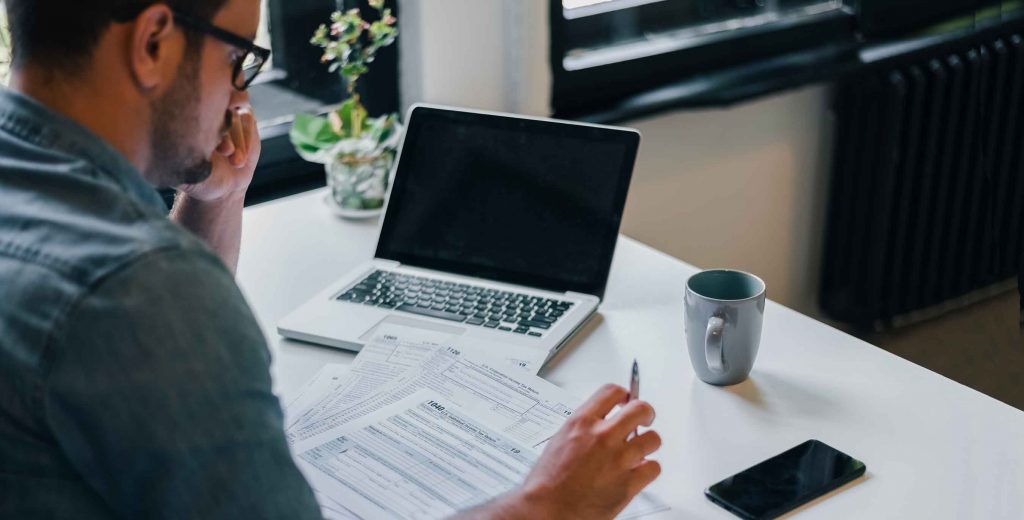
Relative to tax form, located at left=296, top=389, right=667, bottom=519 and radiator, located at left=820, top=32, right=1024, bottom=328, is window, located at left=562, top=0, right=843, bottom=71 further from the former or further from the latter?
→ tax form, located at left=296, top=389, right=667, bottom=519

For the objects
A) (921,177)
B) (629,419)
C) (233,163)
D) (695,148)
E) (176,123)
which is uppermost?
(176,123)

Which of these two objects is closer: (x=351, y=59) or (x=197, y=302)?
(x=197, y=302)

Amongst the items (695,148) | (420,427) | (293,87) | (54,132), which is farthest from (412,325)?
(695,148)

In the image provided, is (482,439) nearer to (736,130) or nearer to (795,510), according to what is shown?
(795,510)

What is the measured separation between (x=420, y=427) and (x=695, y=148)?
1.30 m

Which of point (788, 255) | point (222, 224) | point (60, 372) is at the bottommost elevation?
point (788, 255)

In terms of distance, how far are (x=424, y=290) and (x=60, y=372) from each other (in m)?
0.71

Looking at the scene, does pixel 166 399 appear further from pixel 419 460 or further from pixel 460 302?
pixel 460 302

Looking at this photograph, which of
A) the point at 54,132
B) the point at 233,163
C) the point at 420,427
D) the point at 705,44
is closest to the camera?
the point at 54,132

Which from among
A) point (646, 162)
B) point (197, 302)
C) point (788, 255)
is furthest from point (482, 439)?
point (788, 255)

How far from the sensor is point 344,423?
110 centimetres

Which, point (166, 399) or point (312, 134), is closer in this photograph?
point (166, 399)

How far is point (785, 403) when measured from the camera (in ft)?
3.78

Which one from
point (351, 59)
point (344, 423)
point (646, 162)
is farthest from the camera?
point (646, 162)
